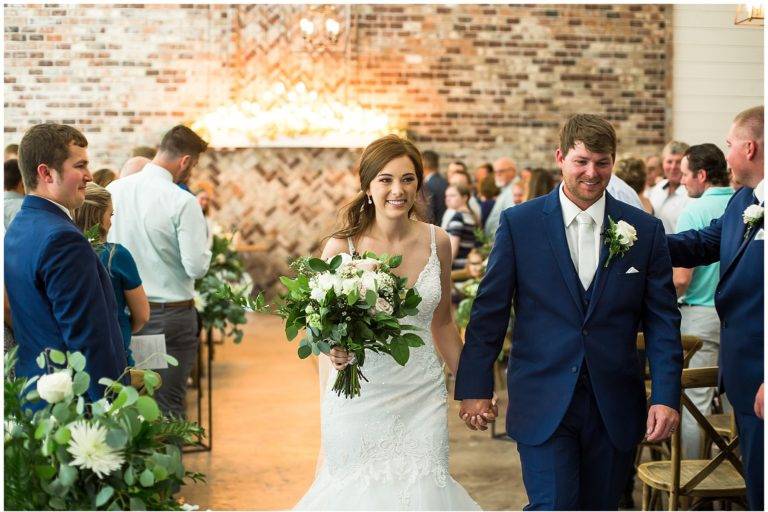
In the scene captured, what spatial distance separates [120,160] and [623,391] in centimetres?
963

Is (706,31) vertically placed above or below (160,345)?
above

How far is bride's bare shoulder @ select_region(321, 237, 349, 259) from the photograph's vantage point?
3.61 m

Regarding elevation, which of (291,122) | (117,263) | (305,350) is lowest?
(305,350)

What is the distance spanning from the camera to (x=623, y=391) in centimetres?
313

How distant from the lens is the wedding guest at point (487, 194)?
958cm

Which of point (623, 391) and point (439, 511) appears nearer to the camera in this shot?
point (623, 391)

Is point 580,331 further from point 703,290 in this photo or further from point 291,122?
point 291,122

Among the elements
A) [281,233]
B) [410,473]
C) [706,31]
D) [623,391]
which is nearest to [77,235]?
[410,473]

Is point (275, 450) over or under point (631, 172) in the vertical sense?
under

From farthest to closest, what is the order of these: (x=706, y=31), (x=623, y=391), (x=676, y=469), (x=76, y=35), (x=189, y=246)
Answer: (x=706, y=31) → (x=76, y=35) → (x=189, y=246) → (x=676, y=469) → (x=623, y=391)

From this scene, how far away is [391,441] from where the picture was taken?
11.4 feet

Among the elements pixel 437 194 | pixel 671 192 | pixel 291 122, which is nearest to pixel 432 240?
pixel 671 192

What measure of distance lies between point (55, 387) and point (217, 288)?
170 inches

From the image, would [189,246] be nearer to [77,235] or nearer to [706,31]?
[77,235]
